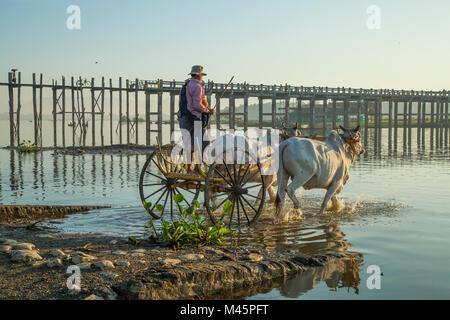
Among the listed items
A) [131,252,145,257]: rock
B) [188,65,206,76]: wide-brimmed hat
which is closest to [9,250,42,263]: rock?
[131,252,145,257]: rock

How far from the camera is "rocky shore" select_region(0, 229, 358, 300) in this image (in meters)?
5.14

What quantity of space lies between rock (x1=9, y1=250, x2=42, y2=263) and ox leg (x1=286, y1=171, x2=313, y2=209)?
4.91 metres

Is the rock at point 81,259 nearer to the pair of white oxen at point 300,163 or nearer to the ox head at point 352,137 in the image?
the pair of white oxen at point 300,163

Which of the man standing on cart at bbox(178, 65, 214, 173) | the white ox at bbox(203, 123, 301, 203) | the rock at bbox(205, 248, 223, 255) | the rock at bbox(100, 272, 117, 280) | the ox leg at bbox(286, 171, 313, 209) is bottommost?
the rock at bbox(205, 248, 223, 255)

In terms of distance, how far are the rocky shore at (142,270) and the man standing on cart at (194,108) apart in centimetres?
266

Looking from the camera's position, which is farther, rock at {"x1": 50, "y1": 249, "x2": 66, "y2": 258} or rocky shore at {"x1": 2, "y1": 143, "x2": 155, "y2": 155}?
rocky shore at {"x1": 2, "y1": 143, "x2": 155, "y2": 155}

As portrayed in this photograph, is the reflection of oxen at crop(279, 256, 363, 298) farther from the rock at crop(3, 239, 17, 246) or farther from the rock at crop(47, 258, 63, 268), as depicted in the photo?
the rock at crop(3, 239, 17, 246)

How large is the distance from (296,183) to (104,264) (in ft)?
15.7

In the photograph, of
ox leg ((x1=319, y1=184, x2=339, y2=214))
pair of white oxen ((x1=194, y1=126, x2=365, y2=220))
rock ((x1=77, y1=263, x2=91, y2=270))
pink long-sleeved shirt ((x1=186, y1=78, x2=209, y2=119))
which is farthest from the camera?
ox leg ((x1=319, y1=184, x2=339, y2=214))

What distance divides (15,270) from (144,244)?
191 cm

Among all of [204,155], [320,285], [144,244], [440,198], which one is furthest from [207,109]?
[440,198]

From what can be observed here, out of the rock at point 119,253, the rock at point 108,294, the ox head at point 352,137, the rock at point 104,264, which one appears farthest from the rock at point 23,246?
the ox head at point 352,137

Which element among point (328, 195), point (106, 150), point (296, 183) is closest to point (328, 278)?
point (296, 183)

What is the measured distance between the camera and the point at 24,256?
5.97 meters
